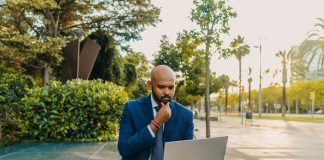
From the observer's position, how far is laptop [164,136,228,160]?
6.35ft

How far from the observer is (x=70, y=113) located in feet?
41.6

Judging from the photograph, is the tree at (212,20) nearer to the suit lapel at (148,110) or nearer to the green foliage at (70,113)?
the green foliage at (70,113)

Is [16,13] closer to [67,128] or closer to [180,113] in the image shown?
[67,128]

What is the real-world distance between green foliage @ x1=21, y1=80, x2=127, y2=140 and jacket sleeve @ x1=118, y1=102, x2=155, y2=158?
1038cm

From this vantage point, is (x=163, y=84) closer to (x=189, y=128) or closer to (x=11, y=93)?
(x=189, y=128)

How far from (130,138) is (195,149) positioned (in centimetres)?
43

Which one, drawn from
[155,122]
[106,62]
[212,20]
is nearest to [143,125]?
[155,122]

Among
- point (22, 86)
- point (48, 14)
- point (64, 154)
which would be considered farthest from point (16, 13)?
point (64, 154)

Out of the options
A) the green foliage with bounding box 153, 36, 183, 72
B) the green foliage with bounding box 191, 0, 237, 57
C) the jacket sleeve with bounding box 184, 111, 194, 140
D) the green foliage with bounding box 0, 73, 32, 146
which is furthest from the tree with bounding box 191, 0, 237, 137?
the green foliage with bounding box 153, 36, 183, 72

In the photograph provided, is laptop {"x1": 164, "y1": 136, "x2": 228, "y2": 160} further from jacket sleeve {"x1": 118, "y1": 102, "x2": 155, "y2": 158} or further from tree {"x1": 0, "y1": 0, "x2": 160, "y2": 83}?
tree {"x1": 0, "y1": 0, "x2": 160, "y2": 83}

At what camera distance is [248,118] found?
37094 millimetres

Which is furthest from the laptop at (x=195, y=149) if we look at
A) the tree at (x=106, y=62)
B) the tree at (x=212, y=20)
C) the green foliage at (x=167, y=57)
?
the green foliage at (x=167, y=57)

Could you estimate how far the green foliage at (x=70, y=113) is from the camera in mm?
Answer: 12578

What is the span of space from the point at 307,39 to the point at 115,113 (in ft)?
147
